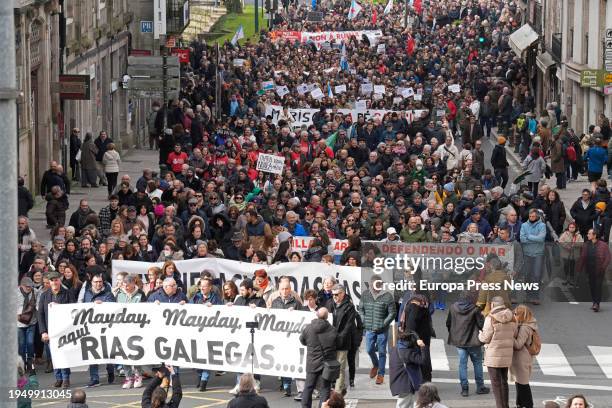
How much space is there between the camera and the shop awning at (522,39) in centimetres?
5762

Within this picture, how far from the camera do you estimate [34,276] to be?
19906mm

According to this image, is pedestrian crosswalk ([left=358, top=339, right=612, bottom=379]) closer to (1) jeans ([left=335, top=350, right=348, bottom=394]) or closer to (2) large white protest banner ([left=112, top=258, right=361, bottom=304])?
(2) large white protest banner ([left=112, top=258, right=361, bottom=304])

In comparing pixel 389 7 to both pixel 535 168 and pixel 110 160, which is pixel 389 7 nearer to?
pixel 110 160

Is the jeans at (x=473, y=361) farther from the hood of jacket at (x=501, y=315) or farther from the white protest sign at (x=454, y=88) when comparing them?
the white protest sign at (x=454, y=88)

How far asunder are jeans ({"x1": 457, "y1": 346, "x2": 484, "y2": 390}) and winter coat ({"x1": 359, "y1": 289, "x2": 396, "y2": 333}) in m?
0.86

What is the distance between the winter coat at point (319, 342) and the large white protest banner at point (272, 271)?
9.95 ft

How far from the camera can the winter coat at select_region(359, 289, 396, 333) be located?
18906 mm

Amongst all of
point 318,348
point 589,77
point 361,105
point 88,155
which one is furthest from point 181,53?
point 318,348

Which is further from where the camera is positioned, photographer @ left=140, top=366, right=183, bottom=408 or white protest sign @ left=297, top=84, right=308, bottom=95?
white protest sign @ left=297, top=84, right=308, bottom=95

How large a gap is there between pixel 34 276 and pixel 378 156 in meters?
13.2

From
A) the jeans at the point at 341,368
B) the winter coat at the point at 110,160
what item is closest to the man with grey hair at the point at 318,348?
the jeans at the point at 341,368

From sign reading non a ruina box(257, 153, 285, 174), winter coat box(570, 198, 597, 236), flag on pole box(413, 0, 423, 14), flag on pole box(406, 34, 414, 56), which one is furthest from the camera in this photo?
flag on pole box(413, 0, 423, 14)

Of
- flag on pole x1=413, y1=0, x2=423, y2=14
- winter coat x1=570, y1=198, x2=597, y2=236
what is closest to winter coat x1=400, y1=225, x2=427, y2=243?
winter coat x1=570, y1=198, x2=597, y2=236

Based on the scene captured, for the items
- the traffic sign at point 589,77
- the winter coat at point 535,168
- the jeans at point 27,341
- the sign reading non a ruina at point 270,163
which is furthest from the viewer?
the traffic sign at point 589,77
